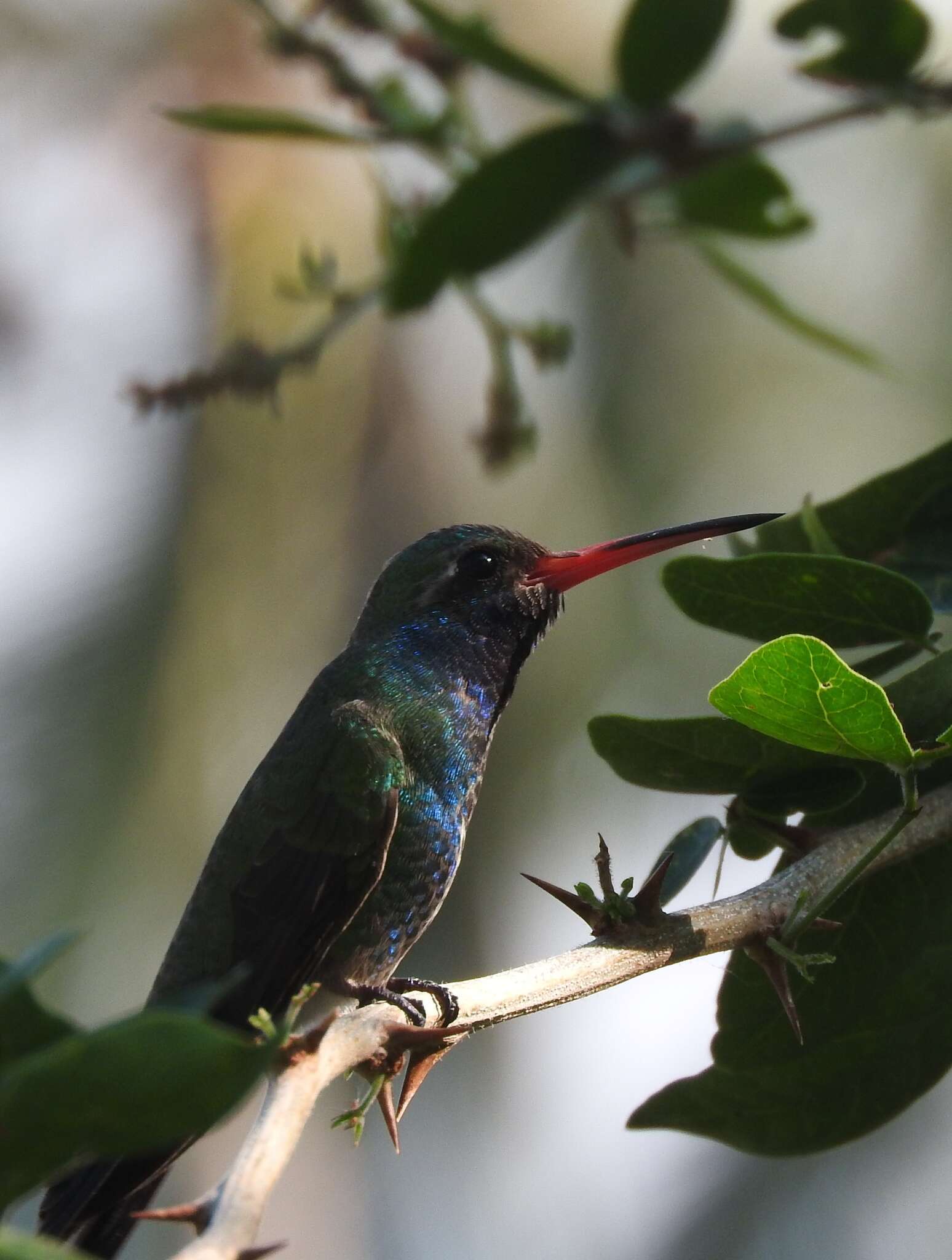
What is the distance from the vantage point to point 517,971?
64.7 inches

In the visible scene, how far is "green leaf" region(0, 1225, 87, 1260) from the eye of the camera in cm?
78

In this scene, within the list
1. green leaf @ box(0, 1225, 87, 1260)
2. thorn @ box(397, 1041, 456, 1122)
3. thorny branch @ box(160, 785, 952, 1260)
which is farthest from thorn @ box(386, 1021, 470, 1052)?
green leaf @ box(0, 1225, 87, 1260)

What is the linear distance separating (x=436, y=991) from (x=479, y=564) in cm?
143

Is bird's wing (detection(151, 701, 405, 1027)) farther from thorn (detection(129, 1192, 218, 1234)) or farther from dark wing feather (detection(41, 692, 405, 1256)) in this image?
thorn (detection(129, 1192, 218, 1234))

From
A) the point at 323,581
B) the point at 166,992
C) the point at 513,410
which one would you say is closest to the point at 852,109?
the point at 513,410

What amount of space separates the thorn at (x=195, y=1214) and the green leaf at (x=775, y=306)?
183 cm

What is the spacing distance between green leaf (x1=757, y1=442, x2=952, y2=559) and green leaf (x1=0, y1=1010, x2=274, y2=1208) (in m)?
1.44

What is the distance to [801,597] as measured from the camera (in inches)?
72.9

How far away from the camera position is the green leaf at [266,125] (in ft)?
7.20

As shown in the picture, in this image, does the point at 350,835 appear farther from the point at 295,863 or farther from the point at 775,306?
the point at 775,306

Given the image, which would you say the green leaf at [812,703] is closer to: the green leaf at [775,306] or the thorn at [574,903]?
the thorn at [574,903]

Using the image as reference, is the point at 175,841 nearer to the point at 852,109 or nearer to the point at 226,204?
the point at 226,204

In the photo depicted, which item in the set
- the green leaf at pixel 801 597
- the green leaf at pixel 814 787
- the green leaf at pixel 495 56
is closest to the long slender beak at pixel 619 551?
the green leaf at pixel 801 597

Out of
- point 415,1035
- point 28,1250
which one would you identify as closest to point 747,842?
point 415,1035
